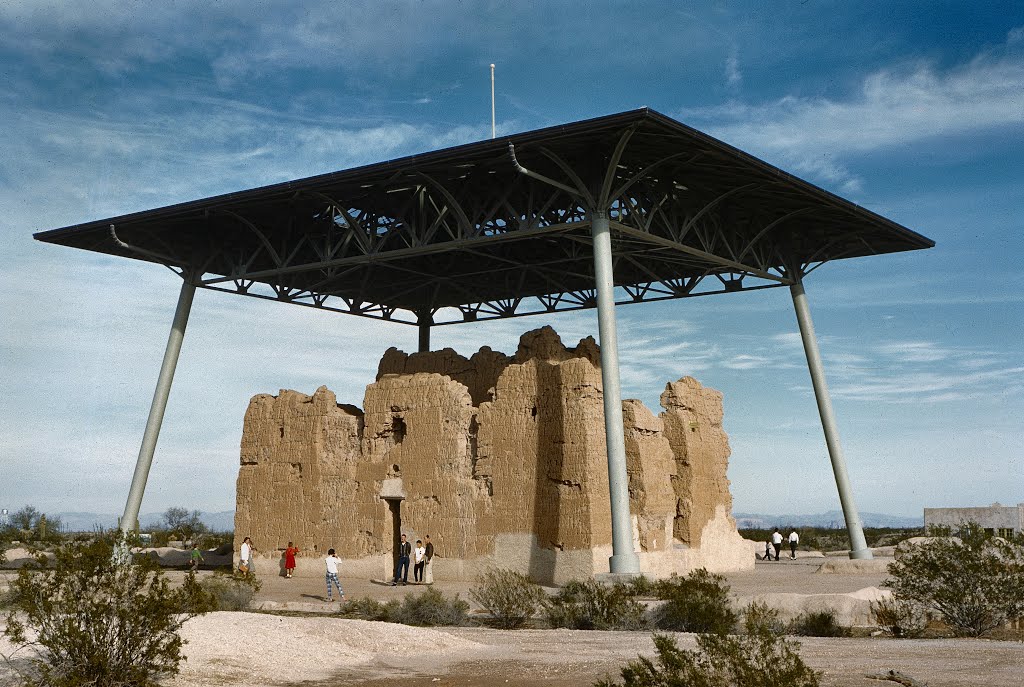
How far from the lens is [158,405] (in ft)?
106

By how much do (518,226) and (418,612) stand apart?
10.8 metres

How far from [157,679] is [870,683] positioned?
7.31 m

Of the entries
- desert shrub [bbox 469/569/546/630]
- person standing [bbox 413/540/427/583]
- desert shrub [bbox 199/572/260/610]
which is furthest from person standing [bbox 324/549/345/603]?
desert shrub [bbox 469/569/546/630]

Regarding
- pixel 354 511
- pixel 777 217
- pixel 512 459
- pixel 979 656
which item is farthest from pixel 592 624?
pixel 777 217

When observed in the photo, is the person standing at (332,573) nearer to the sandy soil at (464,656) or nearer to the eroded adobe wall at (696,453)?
the sandy soil at (464,656)

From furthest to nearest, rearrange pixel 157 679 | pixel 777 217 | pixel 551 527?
pixel 777 217 < pixel 551 527 < pixel 157 679

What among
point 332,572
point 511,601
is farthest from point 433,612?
point 332,572

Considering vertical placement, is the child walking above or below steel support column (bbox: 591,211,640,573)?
below

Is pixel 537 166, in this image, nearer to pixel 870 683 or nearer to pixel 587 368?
pixel 587 368

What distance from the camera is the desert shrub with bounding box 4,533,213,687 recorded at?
1034 centimetres

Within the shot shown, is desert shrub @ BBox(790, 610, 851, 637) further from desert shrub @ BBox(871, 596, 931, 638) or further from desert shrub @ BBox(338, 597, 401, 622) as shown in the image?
desert shrub @ BBox(338, 597, 401, 622)

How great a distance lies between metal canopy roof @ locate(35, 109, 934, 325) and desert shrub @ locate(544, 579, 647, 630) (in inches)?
358

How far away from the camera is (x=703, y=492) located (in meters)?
30.1

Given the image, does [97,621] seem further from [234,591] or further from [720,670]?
[234,591]
